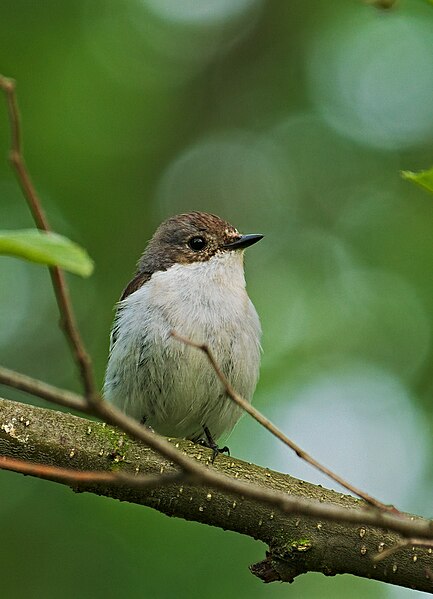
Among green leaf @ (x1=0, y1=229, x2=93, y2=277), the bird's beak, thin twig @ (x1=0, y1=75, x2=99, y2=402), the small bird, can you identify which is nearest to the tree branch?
the small bird

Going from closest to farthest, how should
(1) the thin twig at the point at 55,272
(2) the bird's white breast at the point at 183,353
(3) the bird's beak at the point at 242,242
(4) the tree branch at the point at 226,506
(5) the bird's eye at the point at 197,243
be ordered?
1. (1) the thin twig at the point at 55,272
2. (4) the tree branch at the point at 226,506
3. (2) the bird's white breast at the point at 183,353
4. (3) the bird's beak at the point at 242,242
5. (5) the bird's eye at the point at 197,243

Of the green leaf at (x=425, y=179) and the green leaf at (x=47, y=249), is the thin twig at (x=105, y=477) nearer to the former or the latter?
the green leaf at (x=47, y=249)

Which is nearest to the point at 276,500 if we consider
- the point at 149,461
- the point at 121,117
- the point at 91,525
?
the point at 149,461

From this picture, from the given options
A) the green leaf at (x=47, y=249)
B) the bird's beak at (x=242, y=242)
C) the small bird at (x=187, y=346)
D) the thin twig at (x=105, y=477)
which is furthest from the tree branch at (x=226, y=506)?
the bird's beak at (x=242, y=242)

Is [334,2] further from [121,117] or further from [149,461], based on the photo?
[149,461]

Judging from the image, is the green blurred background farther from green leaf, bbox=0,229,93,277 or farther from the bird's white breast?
green leaf, bbox=0,229,93,277

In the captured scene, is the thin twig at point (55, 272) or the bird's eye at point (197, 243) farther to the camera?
the bird's eye at point (197, 243)

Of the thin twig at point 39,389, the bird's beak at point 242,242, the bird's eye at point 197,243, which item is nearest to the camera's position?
the thin twig at point 39,389
